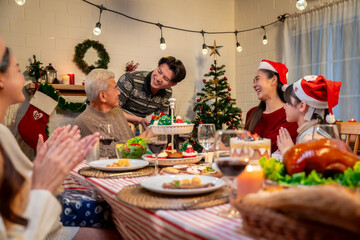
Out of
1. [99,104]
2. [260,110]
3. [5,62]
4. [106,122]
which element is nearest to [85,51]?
[99,104]

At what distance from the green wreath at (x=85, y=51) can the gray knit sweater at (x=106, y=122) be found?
72.3 inches

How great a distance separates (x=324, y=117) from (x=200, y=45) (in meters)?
4.17

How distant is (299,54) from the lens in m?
5.03

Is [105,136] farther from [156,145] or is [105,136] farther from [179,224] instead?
[179,224]

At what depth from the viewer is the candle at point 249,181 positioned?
3.15 feet

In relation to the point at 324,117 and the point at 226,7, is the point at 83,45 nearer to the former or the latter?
the point at 226,7

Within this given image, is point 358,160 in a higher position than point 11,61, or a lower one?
lower

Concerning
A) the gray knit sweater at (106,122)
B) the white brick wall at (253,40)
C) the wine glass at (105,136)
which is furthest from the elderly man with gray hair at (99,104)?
the white brick wall at (253,40)

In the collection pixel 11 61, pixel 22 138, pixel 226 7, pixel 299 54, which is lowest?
pixel 22 138

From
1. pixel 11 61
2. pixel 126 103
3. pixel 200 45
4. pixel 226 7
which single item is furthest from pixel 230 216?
pixel 226 7

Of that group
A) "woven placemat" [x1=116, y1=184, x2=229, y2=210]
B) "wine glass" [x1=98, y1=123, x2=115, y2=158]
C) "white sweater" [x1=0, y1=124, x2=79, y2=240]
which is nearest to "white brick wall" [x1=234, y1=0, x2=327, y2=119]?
"wine glass" [x1=98, y1=123, x2=115, y2=158]

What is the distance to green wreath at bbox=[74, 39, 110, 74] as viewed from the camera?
4652mm

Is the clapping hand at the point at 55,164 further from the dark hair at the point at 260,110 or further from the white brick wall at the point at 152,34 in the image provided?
the white brick wall at the point at 152,34

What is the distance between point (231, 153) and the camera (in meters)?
1.02
